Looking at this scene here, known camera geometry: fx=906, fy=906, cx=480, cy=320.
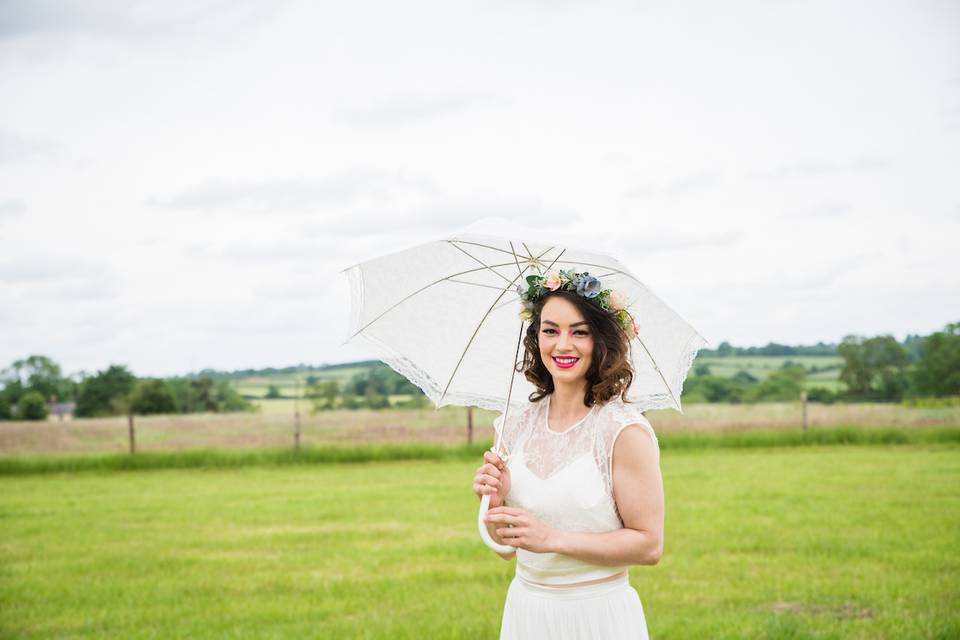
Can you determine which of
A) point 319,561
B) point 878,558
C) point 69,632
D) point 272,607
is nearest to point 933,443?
point 878,558

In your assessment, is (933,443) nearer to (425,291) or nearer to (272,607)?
(272,607)

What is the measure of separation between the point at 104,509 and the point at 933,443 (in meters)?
17.4

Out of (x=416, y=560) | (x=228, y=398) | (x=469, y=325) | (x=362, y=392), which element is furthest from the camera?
(x=228, y=398)

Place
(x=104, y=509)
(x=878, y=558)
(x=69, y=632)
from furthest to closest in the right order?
(x=104, y=509) → (x=878, y=558) → (x=69, y=632)

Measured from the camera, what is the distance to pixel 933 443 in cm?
2055

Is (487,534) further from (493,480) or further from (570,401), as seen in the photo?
(570,401)

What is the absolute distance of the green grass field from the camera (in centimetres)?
681

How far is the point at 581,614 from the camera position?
303 centimetres

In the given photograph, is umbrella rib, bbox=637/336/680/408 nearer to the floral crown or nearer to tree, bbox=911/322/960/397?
the floral crown

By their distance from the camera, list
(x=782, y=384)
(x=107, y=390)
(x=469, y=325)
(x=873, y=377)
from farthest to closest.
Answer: (x=782, y=384) → (x=107, y=390) → (x=873, y=377) → (x=469, y=325)

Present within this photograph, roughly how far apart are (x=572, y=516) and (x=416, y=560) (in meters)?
6.45

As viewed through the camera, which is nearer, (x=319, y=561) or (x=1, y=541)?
(x=319, y=561)

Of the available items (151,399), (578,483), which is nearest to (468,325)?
(578,483)

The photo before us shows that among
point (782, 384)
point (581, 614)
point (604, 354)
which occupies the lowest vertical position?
point (581, 614)
